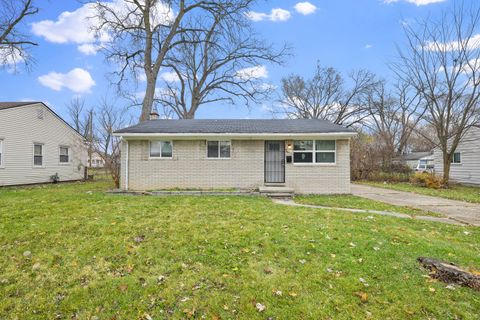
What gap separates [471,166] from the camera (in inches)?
634

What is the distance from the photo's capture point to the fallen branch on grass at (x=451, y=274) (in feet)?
10.4

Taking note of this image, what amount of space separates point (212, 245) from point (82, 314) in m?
2.15

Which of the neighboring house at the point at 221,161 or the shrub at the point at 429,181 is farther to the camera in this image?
the shrub at the point at 429,181

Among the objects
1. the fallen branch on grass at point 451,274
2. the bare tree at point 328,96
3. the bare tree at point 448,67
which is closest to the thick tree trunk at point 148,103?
the bare tree at point 328,96

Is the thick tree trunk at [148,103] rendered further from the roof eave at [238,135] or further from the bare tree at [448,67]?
the bare tree at [448,67]

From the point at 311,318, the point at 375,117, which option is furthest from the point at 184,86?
the point at 311,318

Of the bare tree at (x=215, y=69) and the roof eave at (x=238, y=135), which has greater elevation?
the bare tree at (x=215, y=69)

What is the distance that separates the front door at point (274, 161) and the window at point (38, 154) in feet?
46.0

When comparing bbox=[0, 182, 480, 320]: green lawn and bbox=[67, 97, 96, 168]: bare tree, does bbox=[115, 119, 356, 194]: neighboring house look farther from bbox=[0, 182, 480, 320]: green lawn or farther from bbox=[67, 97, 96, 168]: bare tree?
bbox=[67, 97, 96, 168]: bare tree

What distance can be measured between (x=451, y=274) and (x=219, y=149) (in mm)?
9097

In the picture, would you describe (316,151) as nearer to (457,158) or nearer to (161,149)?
(161,149)

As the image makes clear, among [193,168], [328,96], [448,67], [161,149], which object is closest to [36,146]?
[161,149]

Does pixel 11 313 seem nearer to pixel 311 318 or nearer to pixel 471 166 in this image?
pixel 311 318

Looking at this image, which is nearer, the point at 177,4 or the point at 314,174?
the point at 314,174
